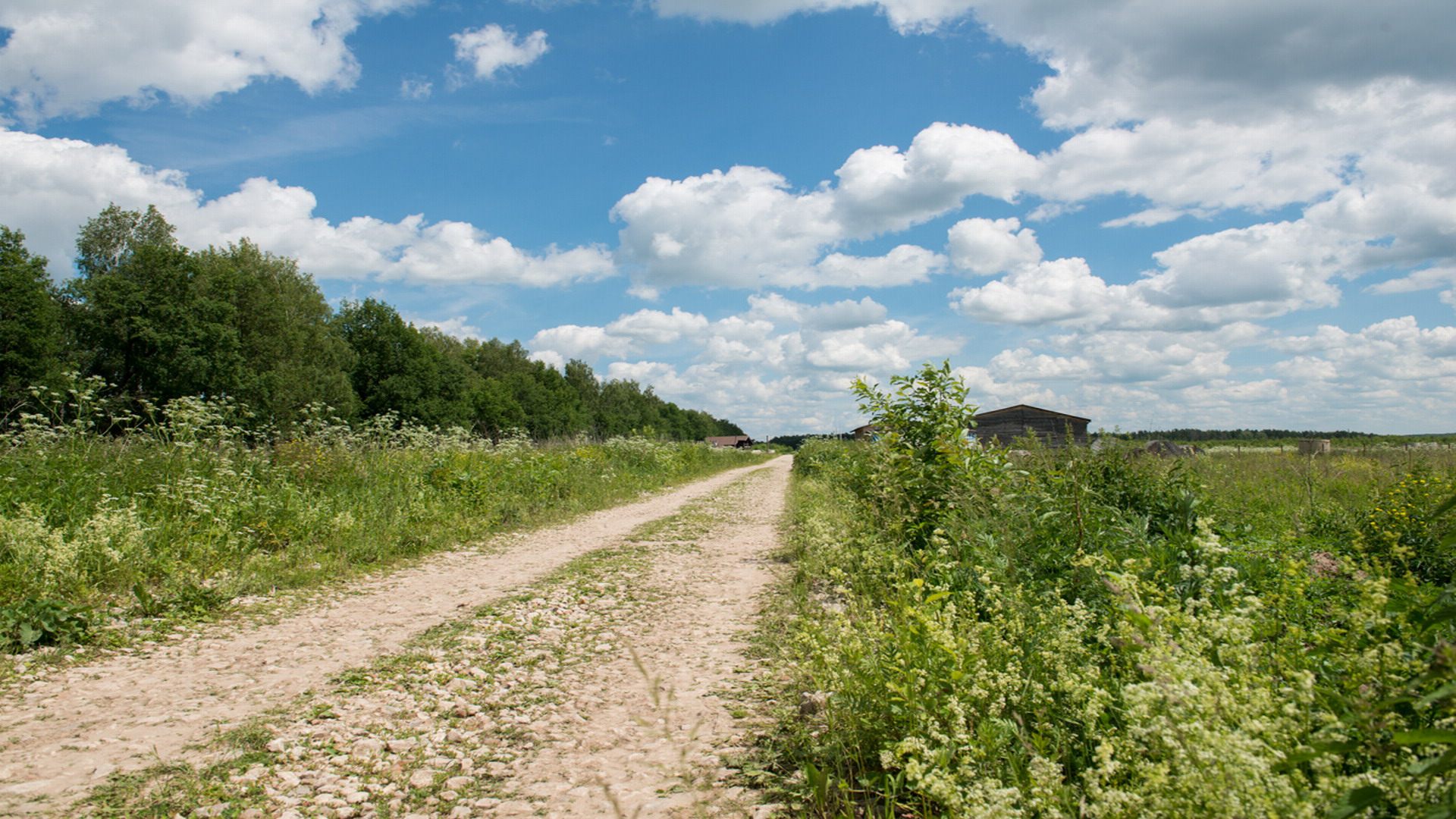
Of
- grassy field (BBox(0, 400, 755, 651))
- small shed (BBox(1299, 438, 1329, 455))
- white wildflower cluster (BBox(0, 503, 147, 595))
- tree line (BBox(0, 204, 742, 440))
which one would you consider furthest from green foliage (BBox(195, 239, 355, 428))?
small shed (BBox(1299, 438, 1329, 455))

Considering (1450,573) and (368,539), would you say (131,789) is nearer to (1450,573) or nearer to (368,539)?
(368,539)

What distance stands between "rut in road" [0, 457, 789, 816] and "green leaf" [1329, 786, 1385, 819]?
2.87 metres

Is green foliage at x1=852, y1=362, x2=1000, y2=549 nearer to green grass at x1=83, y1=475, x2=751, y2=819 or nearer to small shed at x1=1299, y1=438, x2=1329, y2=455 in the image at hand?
green grass at x1=83, y1=475, x2=751, y2=819

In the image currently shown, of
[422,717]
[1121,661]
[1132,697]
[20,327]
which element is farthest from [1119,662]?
[20,327]

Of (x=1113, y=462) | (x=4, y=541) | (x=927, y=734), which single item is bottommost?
(x=927, y=734)

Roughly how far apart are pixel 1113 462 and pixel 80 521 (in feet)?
33.2

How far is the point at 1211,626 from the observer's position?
2316 millimetres

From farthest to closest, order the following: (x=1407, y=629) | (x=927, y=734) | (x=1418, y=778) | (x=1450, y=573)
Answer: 1. (x=1450, y=573)
2. (x=927, y=734)
3. (x=1407, y=629)
4. (x=1418, y=778)

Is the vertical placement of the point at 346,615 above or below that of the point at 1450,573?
below

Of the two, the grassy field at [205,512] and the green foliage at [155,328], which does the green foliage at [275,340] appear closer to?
the green foliage at [155,328]

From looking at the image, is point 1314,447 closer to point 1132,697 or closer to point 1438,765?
point 1132,697

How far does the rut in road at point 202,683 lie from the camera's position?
3.45 metres

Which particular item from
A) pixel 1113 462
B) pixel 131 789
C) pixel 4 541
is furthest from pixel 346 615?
pixel 1113 462

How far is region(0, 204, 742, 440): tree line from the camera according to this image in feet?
93.5
